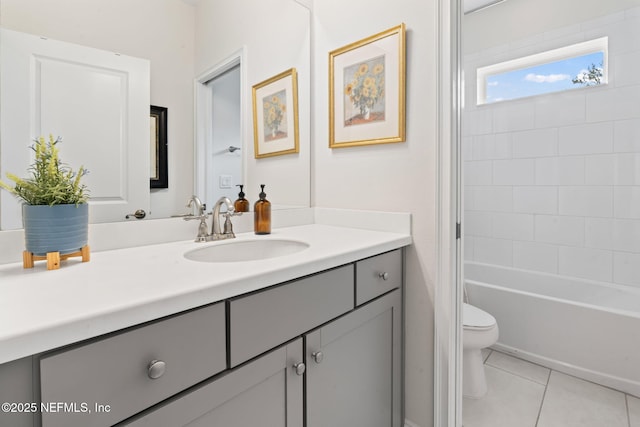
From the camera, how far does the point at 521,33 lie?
2557 mm

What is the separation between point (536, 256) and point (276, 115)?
2.23 meters

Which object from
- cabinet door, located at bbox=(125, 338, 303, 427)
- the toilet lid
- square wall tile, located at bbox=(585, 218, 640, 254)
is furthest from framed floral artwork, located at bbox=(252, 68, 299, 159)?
square wall tile, located at bbox=(585, 218, 640, 254)

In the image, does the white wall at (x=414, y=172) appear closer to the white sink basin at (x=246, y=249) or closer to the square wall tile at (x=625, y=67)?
the white sink basin at (x=246, y=249)

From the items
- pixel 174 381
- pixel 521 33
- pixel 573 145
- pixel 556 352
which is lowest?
pixel 556 352

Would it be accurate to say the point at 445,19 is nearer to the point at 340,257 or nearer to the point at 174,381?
the point at 340,257

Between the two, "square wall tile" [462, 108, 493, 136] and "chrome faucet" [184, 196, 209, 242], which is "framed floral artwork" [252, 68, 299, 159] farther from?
"square wall tile" [462, 108, 493, 136]

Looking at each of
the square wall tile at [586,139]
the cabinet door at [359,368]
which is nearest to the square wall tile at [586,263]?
the square wall tile at [586,139]

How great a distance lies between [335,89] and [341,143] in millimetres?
262

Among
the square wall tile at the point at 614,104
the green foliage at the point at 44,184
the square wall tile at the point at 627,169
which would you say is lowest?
the green foliage at the point at 44,184

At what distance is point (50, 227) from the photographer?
2.68 feet

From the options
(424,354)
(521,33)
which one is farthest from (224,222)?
(521,33)

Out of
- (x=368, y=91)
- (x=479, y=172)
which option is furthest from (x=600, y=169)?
(x=368, y=91)

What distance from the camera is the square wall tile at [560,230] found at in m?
2.36

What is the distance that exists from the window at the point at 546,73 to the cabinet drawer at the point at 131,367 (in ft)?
9.22
